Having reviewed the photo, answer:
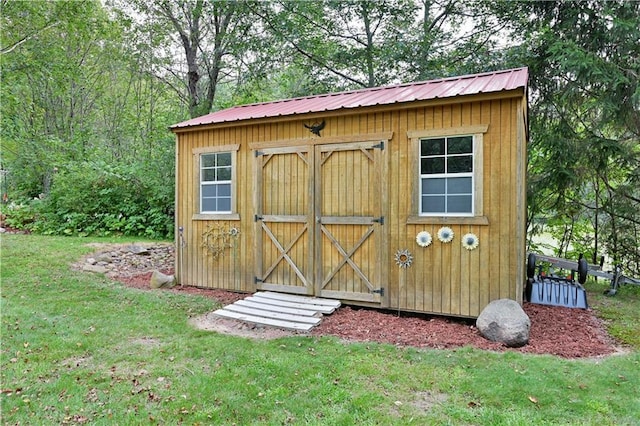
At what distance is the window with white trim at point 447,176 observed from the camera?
198 inches

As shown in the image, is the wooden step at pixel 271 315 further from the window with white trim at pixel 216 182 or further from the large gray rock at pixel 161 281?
the large gray rock at pixel 161 281

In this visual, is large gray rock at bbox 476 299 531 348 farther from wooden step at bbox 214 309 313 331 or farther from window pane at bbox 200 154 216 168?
window pane at bbox 200 154 216 168

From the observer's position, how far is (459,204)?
5.07 metres

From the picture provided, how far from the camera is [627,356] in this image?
4039 millimetres

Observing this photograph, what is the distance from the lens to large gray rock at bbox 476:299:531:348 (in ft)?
14.0

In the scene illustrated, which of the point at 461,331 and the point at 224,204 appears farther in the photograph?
the point at 224,204

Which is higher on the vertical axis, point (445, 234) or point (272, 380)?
point (445, 234)

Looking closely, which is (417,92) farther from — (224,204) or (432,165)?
(224,204)

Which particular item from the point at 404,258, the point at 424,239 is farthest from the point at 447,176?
the point at 404,258

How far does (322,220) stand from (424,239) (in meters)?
1.53

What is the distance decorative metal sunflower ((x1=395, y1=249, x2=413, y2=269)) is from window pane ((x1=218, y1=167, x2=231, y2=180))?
3231mm

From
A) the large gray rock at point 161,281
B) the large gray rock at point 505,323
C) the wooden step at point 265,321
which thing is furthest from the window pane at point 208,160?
the large gray rock at point 505,323

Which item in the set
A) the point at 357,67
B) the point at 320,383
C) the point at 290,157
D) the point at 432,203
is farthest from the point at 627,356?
the point at 357,67

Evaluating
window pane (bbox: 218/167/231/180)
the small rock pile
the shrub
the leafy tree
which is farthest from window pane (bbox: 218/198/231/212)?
the leafy tree
